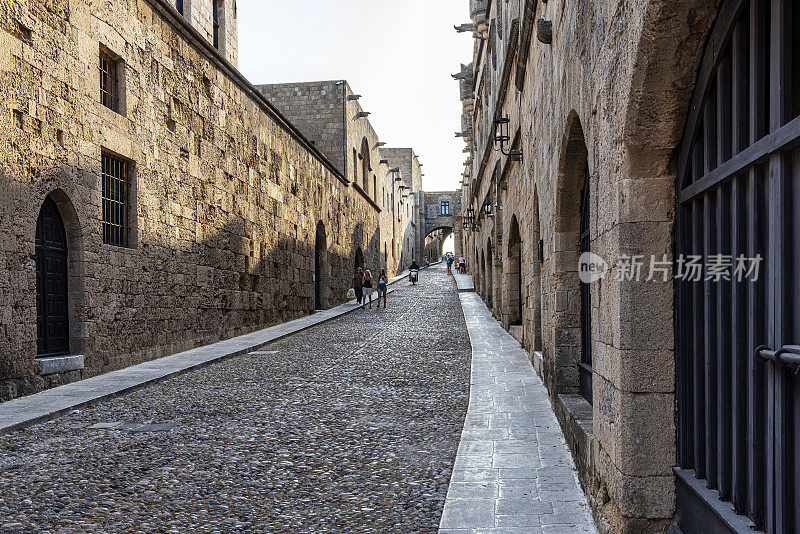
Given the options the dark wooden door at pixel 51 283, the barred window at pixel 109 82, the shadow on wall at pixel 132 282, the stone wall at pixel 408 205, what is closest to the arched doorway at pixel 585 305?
the shadow on wall at pixel 132 282

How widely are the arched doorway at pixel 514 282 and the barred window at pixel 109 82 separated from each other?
7.11 m

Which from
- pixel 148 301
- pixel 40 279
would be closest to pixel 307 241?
pixel 148 301

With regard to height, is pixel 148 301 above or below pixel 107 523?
above

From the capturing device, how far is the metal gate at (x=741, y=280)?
5.92 feet

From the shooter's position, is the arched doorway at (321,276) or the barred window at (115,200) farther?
the arched doorway at (321,276)

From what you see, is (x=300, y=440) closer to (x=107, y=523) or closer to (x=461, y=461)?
(x=461, y=461)

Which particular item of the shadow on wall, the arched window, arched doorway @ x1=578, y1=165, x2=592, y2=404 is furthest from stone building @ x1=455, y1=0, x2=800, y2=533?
the arched window

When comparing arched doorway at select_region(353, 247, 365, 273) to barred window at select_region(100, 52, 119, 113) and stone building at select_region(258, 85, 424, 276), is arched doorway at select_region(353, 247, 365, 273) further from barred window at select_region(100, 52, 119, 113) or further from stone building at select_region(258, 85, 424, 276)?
barred window at select_region(100, 52, 119, 113)

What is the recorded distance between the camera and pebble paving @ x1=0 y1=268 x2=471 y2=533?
3.42 m

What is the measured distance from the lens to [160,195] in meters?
9.83

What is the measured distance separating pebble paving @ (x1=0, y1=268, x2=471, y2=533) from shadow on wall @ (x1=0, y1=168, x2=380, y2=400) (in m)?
1.21

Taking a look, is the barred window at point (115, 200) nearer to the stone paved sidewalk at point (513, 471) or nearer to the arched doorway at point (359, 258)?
the stone paved sidewalk at point (513, 471)

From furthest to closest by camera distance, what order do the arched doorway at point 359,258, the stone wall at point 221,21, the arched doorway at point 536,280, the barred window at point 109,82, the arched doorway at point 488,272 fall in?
the arched doorway at point 359,258, the arched doorway at point 488,272, the stone wall at point 221,21, the barred window at point 109,82, the arched doorway at point 536,280

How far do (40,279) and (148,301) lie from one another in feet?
7.22
